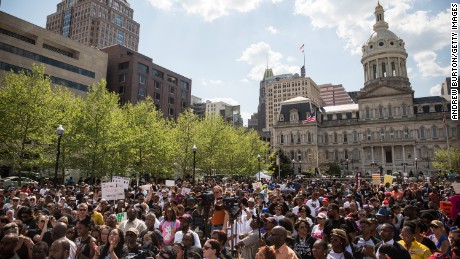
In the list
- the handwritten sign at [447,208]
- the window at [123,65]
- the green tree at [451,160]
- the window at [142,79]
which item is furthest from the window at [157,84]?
the handwritten sign at [447,208]

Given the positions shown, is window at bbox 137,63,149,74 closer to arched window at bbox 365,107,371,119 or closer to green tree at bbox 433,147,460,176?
arched window at bbox 365,107,371,119

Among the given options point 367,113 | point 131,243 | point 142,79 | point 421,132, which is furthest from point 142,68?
point 131,243

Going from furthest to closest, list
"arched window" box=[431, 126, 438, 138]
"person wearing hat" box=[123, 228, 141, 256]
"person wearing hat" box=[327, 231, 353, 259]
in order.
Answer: "arched window" box=[431, 126, 438, 138] < "person wearing hat" box=[123, 228, 141, 256] < "person wearing hat" box=[327, 231, 353, 259]

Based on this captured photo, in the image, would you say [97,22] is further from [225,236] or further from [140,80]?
[225,236]

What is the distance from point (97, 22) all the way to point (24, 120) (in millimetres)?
109188

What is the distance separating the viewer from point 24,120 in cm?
2812

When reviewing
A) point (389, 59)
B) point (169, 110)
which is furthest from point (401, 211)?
point (389, 59)

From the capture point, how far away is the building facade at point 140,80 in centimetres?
6900

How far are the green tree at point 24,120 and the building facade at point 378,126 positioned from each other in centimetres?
6576

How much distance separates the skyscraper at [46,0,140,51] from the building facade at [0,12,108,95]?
223 ft

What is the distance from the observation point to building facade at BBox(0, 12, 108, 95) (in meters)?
49.6

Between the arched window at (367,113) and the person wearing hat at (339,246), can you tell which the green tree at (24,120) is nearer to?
the person wearing hat at (339,246)

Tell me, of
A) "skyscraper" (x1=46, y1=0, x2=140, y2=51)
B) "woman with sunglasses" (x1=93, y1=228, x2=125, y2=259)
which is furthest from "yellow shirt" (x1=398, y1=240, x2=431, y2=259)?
"skyscraper" (x1=46, y1=0, x2=140, y2=51)

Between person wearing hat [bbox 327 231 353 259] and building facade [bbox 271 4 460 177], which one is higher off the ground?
building facade [bbox 271 4 460 177]
